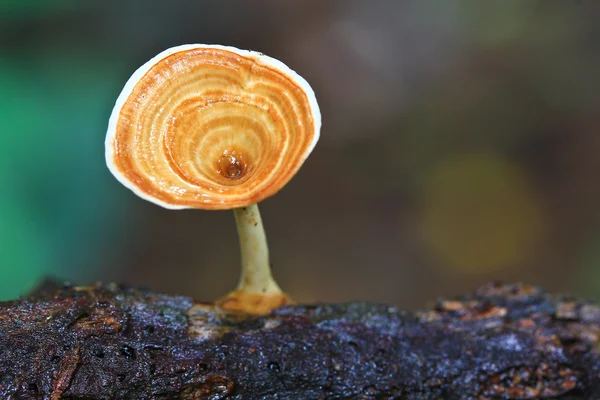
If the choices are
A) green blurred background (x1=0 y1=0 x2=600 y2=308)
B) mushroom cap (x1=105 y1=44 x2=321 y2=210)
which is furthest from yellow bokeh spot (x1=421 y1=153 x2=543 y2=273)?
mushroom cap (x1=105 y1=44 x2=321 y2=210)

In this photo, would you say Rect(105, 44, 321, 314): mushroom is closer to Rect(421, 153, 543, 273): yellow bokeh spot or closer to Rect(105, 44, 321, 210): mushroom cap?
Rect(105, 44, 321, 210): mushroom cap

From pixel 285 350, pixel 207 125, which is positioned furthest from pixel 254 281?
pixel 207 125

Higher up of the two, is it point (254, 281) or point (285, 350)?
point (254, 281)

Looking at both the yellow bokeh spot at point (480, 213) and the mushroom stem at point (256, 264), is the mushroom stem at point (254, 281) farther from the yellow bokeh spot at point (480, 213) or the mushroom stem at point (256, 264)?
the yellow bokeh spot at point (480, 213)

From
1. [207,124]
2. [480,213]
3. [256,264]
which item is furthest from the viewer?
[480,213]

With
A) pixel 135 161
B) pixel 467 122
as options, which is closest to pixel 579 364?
pixel 135 161

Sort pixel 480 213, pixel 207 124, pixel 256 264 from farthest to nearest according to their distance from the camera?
pixel 480 213 < pixel 256 264 < pixel 207 124

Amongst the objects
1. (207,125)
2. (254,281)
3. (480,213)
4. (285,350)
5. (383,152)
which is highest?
(383,152)

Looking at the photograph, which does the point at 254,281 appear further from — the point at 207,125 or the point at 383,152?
the point at 383,152

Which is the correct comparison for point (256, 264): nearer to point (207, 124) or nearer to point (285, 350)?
point (285, 350)

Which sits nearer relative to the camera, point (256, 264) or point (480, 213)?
point (256, 264)
